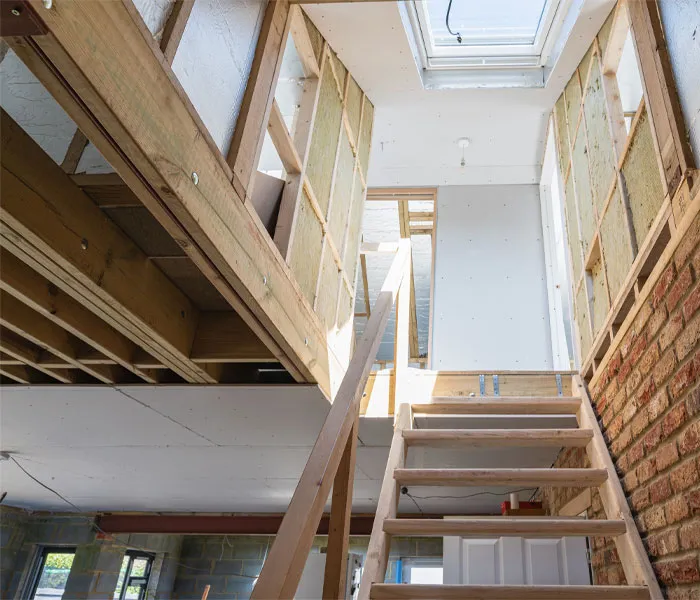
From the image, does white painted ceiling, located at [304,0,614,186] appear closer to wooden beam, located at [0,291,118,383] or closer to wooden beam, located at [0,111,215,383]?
wooden beam, located at [0,111,215,383]

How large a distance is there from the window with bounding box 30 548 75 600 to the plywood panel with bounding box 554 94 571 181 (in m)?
7.33

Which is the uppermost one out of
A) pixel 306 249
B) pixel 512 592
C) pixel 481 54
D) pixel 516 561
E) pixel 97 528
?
pixel 481 54

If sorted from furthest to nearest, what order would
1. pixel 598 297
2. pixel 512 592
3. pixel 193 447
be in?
1. pixel 193 447
2. pixel 598 297
3. pixel 512 592

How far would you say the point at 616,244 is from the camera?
282 centimetres

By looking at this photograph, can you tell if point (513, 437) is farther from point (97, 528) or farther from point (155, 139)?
point (97, 528)

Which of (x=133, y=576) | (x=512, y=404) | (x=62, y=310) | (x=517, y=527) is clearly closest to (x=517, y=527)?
(x=517, y=527)

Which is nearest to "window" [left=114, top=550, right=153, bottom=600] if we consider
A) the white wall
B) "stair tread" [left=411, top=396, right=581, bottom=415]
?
the white wall

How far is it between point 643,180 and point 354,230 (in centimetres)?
207

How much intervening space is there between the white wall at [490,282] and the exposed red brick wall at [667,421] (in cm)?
262

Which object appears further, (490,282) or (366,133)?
(490,282)

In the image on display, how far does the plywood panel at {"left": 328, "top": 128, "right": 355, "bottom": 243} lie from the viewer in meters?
3.70

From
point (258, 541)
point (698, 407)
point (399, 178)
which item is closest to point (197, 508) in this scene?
point (258, 541)

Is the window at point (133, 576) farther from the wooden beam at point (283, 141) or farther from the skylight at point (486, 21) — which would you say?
the skylight at point (486, 21)

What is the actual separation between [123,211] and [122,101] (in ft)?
3.17
